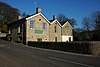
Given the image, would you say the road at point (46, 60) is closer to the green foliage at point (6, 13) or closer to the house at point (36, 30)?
the house at point (36, 30)

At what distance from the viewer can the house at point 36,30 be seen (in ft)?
151

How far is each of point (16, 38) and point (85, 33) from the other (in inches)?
1269

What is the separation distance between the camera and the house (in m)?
46.1

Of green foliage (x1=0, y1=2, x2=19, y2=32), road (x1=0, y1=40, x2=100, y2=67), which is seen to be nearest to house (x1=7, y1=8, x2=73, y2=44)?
road (x1=0, y1=40, x2=100, y2=67)

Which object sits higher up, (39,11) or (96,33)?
(39,11)

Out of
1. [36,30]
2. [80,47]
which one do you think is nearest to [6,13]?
[36,30]

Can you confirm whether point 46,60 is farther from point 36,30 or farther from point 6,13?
point 6,13

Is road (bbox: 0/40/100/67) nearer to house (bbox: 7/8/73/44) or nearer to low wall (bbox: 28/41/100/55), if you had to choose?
low wall (bbox: 28/41/100/55)

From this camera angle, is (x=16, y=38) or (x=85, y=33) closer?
(x=16, y=38)

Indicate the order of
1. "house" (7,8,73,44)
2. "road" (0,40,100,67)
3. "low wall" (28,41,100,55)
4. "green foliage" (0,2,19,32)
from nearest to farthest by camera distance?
"road" (0,40,100,67), "low wall" (28,41,100,55), "house" (7,8,73,44), "green foliage" (0,2,19,32)

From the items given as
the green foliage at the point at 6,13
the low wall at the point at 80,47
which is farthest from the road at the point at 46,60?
the green foliage at the point at 6,13

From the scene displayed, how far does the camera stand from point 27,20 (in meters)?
45.9

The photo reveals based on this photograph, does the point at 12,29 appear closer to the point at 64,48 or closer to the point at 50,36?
the point at 50,36

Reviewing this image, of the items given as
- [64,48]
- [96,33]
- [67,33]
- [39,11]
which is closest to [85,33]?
[96,33]
